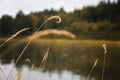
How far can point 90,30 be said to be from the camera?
238ft

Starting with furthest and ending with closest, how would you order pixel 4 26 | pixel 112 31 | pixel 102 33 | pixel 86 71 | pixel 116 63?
1. pixel 4 26
2. pixel 102 33
3. pixel 112 31
4. pixel 116 63
5. pixel 86 71

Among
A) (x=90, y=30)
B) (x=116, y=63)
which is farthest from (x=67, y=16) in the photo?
(x=116, y=63)

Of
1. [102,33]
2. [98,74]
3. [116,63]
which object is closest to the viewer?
[98,74]

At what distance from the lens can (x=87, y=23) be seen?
76.8 m

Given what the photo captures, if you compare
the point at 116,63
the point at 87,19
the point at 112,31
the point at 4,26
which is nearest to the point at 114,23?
the point at 112,31

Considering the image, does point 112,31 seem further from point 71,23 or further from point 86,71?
point 86,71

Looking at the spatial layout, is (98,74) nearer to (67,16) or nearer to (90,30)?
(90,30)

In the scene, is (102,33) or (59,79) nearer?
(59,79)

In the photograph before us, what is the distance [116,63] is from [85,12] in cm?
5970

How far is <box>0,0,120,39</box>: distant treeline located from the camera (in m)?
69.2

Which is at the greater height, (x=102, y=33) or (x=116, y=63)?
(x=116, y=63)

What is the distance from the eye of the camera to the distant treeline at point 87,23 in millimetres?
69250

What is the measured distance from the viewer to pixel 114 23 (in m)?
69.6

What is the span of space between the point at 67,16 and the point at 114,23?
19.5m
